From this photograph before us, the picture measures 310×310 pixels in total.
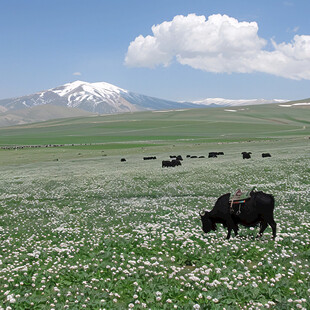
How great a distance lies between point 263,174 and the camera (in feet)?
114

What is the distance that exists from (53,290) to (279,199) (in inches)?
692

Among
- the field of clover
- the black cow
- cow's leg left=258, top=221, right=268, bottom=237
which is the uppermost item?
the black cow

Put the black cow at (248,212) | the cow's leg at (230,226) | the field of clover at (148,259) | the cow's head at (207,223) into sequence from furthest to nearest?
the cow's head at (207,223) < the cow's leg at (230,226) < the black cow at (248,212) < the field of clover at (148,259)

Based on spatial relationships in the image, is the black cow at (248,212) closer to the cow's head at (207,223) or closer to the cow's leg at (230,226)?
the cow's leg at (230,226)

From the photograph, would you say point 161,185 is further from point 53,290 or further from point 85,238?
point 53,290

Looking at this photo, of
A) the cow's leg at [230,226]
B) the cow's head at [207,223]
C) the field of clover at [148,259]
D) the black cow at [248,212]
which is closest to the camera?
the field of clover at [148,259]

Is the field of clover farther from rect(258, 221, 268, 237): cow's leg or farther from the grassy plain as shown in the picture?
rect(258, 221, 268, 237): cow's leg

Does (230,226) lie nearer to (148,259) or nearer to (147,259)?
(148,259)

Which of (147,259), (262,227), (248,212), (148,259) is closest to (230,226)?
(248,212)

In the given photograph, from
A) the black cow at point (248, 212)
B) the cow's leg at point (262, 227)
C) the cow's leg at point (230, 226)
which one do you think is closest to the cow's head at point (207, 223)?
the black cow at point (248, 212)

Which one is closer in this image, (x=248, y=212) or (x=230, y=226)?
(x=248, y=212)

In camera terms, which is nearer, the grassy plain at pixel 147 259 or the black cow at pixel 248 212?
the grassy plain at pixel 147 259

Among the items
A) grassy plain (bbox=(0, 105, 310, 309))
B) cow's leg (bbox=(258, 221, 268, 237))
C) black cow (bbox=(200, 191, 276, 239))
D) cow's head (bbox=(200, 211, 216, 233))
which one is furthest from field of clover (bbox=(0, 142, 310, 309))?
black cow (bbox=(200, 191, 276, 239))

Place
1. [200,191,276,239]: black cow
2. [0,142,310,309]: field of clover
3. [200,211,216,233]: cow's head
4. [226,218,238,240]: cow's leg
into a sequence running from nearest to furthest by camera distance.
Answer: [0,142,310,309]: field of clover < [200,191,276,239]: black cow < [226,218,238,240]: cow's leg < [200,211,216,233]: cow's head
